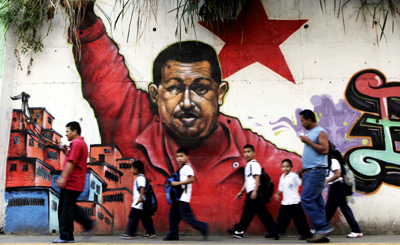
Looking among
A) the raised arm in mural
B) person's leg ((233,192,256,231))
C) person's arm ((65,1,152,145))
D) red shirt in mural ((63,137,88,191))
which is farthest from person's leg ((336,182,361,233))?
red shirt in mural ((63,137,88,191))

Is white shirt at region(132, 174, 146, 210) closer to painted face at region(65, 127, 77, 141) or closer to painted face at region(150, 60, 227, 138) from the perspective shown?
painted face at region(150, 60, 227, 138)

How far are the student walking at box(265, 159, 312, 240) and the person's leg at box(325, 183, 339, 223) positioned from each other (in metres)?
0.55

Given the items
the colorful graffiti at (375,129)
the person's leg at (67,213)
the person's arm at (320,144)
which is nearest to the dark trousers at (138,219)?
the person's leg at (67,213)

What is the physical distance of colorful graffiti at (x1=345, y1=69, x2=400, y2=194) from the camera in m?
6.54

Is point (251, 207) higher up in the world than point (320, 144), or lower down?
lower down

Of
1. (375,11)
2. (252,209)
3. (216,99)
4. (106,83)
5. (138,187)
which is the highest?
(375,11)

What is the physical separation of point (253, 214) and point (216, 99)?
227 centimetres

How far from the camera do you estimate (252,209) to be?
238 inches

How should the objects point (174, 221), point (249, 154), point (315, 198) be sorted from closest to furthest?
point (315, 198), point (174, 221), point (249, 154)

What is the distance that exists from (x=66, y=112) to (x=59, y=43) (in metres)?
1.43

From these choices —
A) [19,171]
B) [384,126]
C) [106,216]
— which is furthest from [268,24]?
[19,171]

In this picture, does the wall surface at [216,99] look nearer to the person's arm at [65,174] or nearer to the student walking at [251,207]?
the student walking at [251,207]

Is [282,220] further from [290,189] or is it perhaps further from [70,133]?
[70,133]

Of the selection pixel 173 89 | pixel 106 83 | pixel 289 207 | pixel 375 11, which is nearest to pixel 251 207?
pixel 289 207
